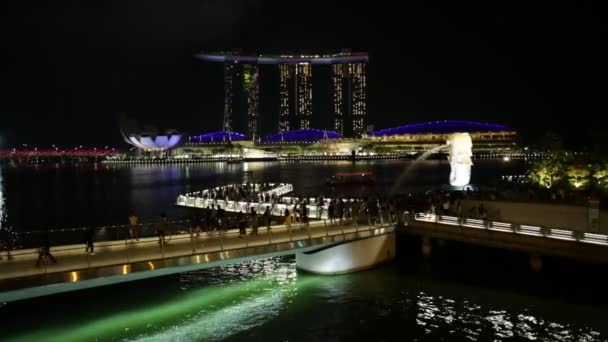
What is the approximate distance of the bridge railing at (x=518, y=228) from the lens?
19.6 m

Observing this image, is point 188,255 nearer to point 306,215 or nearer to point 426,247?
point 306,215

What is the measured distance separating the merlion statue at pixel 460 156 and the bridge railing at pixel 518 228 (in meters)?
12.5

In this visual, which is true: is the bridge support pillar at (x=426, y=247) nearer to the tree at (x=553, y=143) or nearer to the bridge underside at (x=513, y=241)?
the bridge underside at (x=513, y=241)

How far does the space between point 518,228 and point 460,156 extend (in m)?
15.7

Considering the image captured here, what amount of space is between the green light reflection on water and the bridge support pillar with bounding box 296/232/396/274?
1.07m

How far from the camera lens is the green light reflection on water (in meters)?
16.4

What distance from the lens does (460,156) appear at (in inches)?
1452

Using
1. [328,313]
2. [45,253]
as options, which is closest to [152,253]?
[45,253]

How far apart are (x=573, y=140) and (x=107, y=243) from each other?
6341cm

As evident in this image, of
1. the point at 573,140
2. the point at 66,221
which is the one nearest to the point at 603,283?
the point at 66,221

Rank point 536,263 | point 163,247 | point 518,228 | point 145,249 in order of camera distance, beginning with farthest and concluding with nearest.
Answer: point 518,228, point 536,263, point 163,247, point 145,249

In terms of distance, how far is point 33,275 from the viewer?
14586 mm

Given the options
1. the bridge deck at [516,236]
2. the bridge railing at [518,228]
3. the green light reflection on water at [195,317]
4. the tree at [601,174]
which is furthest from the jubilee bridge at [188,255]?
the tree at [601,174]

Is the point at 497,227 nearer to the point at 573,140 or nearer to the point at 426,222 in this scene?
the point at 426,222
